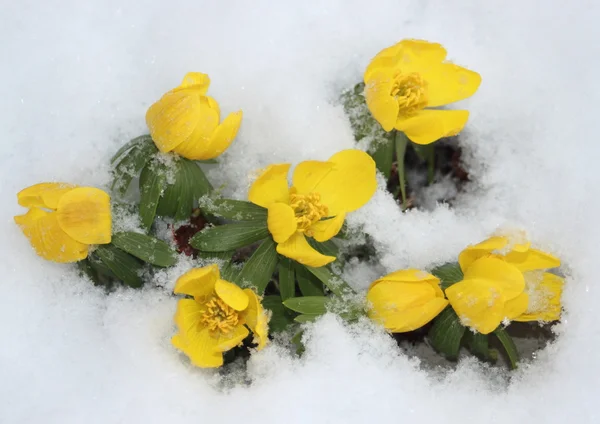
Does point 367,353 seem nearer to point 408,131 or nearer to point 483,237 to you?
point 483,237

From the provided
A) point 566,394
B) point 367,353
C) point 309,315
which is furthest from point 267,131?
point 566,394

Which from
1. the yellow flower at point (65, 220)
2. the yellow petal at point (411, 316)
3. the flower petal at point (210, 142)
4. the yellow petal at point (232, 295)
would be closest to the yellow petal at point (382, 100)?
the flower petal at point (210, 142)

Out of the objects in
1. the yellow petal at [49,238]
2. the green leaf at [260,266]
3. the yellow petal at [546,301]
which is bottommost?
the yellow petal at [546,301]

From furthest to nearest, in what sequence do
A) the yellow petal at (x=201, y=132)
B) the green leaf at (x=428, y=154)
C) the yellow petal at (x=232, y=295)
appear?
the green leaf at (x=428, y=154) < the yellow petal at (x=201, y=132) < the yellow petal at (x=232, y=295)

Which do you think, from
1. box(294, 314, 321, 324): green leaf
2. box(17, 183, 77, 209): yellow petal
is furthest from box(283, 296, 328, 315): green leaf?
box(17, 183, 77, 209): yellow petal

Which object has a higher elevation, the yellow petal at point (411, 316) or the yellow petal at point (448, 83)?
the yellow petal at point (448, 83)

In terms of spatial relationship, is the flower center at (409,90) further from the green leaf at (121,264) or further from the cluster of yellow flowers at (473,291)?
the green leaf at (121,264)

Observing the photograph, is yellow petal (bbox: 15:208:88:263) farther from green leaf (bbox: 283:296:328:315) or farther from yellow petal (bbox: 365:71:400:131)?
yellow petal (bbox: 365:71:400:131)
